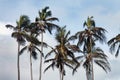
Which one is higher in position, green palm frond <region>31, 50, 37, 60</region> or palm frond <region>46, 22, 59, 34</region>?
palm frond <region>46, 22, 59, 34</region>

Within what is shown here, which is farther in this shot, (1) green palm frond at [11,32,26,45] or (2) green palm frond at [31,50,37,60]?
(2) green palm frond at [31,50,37,60]

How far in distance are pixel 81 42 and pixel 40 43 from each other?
7.87 meters

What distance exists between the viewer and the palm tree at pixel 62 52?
345 feet

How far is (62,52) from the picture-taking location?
4144 inches

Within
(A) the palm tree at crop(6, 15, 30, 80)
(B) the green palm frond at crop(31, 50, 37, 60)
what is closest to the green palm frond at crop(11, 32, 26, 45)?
(A) the palm tree at crop(6, 15, 30, 80)

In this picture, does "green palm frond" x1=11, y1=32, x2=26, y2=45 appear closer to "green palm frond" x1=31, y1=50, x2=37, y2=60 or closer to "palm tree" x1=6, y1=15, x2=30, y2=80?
"palm tree" x1=6, y1=15, x2=30, y2=80

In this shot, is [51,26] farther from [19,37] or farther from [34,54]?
[34,54]

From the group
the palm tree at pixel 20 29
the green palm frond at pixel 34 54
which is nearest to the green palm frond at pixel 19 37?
the palm tree at pixel 20 29

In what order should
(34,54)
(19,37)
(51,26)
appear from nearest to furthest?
(19,37), (51,26), (34,54)

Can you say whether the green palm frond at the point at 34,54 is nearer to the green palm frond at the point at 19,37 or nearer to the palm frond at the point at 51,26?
the palm frond at the point at 51,26

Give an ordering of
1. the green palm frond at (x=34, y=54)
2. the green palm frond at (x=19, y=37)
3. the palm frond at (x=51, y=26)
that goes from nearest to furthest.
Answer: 1. the green palm frond at (x=19, y=37)
2. the palm frond at (x=51, y=26)
3. the green palm frond at (x=34, y=54)

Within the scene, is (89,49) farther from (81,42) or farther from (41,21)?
(41,21)

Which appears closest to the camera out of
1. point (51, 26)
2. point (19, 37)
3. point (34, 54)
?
point (19, 37)

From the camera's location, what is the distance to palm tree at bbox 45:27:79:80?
105188 mm
